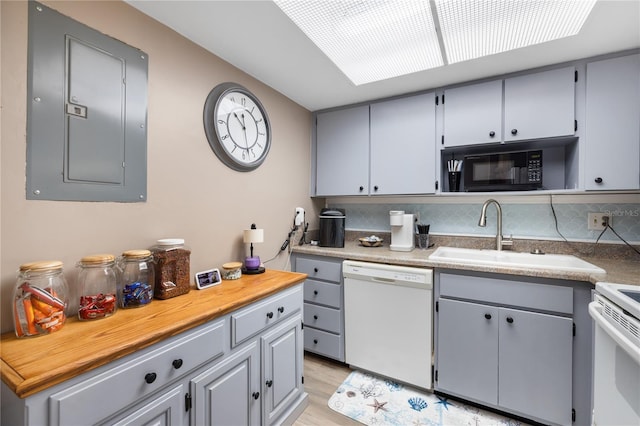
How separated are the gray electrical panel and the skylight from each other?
85 centimetres

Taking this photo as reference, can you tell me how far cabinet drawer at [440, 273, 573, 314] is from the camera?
1473mm

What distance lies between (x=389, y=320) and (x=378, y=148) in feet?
4.72

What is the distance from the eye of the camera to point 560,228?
2.00m

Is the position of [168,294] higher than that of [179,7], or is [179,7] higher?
[179,7]

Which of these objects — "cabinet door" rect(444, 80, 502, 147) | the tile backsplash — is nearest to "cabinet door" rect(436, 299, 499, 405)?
the tile backsplash

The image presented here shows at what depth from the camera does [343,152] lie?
2551mm

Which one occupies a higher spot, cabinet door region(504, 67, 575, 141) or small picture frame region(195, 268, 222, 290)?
cabinet door region(504, 67, 575, 141)

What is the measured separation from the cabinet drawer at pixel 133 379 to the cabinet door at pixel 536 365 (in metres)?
1.65

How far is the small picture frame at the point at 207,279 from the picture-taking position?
56.6 inches

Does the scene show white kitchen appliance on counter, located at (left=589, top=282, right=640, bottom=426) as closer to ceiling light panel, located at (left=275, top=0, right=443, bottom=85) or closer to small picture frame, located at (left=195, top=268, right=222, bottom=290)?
ceiling light panel, located at (left=275, top=0, right=443, bottom=85)

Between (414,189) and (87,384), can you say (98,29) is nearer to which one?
(87,384)

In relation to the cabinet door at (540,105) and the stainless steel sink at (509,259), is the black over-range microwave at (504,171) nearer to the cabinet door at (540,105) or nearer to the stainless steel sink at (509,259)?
the cabinet door at (540,105)

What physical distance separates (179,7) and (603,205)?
9.68 ft

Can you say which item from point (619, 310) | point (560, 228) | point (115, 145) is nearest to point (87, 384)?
point (115, 145)
